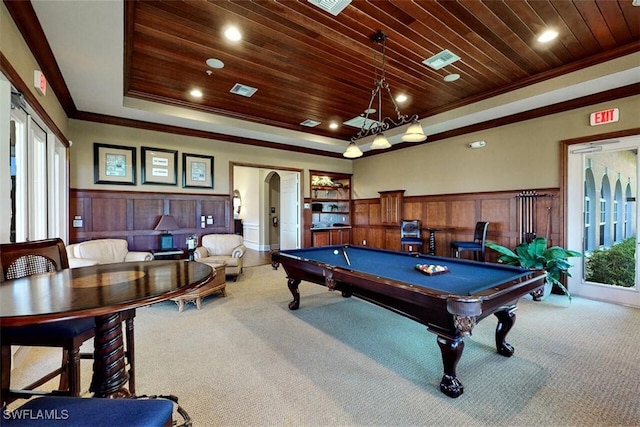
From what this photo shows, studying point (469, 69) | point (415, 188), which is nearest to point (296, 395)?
point (469, 69)

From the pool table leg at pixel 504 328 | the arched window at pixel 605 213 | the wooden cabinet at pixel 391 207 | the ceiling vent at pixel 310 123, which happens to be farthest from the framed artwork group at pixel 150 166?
the arched window at pixel 605 213

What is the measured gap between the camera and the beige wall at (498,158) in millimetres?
4166

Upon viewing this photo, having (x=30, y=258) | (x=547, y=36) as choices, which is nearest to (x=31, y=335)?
(x=30, y=258)

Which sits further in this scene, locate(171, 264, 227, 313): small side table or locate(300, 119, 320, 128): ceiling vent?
locate(300, 119, 320, 128): ceiling vent

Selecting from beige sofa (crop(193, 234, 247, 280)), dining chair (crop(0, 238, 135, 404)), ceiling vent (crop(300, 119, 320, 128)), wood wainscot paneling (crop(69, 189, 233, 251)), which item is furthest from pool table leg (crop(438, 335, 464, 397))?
wood wainscot paneling (crop(69, 189, 233, 251))

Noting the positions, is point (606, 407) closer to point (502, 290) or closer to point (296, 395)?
point (502, 290)

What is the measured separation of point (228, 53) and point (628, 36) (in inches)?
172

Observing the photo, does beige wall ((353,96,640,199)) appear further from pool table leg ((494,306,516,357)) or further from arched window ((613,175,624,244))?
pool table leg ((494,306,516,357))

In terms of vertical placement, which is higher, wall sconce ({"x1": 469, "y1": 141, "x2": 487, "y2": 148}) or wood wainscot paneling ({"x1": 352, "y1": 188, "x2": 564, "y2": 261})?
wall sconce ({"x1": 469, "y1": 141, "x2": 487, "y2": 148})

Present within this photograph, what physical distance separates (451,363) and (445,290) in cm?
50

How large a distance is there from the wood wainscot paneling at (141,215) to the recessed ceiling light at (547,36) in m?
5.49

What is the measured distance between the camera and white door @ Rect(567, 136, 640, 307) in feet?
12.4

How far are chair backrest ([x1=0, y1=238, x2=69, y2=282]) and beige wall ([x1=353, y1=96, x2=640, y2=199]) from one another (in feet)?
19.6

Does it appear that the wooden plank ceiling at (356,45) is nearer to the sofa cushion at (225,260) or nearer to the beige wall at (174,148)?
the beige wall at (174,148)
